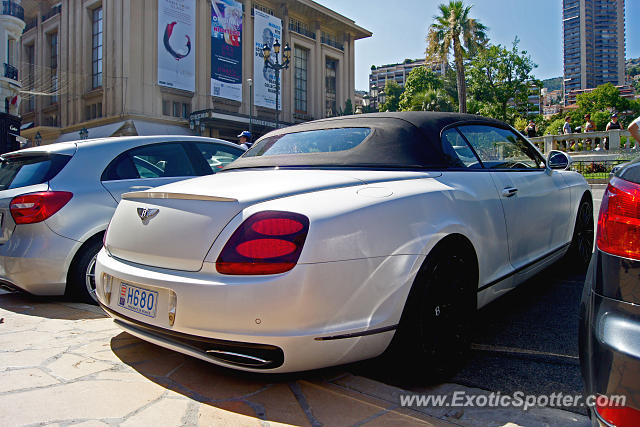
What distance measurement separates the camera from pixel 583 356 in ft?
5.01

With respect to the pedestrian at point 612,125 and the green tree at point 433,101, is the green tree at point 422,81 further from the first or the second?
the pedestrian at point 612,125

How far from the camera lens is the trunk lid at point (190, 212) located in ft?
6.85

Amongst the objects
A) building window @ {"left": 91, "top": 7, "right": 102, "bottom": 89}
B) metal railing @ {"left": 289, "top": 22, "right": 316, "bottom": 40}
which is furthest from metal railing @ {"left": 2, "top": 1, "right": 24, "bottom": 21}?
metal railing @ {"left": 289, "top": 22, "right": 316, "bottom": 40}

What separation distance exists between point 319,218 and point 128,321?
1159mm

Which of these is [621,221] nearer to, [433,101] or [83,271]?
[83,271]

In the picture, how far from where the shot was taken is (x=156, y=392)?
2.23 m

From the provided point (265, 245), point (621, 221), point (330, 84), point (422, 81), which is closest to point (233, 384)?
point (265, 245)

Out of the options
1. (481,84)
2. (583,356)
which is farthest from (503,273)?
(481,84)

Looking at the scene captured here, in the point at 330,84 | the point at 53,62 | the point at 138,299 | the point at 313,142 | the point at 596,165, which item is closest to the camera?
the point at 138,299

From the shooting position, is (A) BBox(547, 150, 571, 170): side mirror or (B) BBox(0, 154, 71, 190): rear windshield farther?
(A) BBox(547, 150, 571, 170): side mirror

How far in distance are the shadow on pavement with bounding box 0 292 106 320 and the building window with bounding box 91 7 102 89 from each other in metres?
32.4

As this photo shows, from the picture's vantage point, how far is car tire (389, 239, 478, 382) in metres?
2.18

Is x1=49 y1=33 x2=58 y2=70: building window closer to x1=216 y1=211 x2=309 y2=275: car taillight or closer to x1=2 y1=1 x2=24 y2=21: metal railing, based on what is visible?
x1=2 y1=1 x2=24 y2=21: metal railing

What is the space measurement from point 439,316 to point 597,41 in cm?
17937
